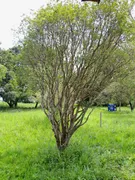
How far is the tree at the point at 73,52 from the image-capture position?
3740 millimetres

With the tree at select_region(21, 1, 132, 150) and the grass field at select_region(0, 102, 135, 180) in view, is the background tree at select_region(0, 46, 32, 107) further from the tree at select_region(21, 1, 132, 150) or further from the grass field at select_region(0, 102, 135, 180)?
the tree at select_region(21, 1, 132, 150)

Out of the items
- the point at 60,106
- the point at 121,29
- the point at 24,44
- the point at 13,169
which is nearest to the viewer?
the point at 13,169

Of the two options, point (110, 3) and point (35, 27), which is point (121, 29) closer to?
point (110, 3)

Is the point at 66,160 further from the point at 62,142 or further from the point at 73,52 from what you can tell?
the point at 73,52

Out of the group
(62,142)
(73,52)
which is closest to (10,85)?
(62,142)

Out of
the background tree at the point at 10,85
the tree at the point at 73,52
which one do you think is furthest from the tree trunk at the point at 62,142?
the background tree at the point at 10,85

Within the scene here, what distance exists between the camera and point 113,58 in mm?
4055

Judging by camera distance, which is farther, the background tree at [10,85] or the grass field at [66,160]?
the background tree at [10,85]

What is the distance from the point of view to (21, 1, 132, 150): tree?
374cm

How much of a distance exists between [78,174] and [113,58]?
2243 millimetres

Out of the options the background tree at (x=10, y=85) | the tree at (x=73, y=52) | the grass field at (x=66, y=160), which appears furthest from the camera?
the background tree at (x=10, y=85)

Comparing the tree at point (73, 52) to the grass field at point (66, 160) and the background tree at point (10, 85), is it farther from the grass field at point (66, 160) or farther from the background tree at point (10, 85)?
the background tree at point (10, 85)

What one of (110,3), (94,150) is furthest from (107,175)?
(110,3)

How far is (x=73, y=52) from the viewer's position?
3824 millimetres
